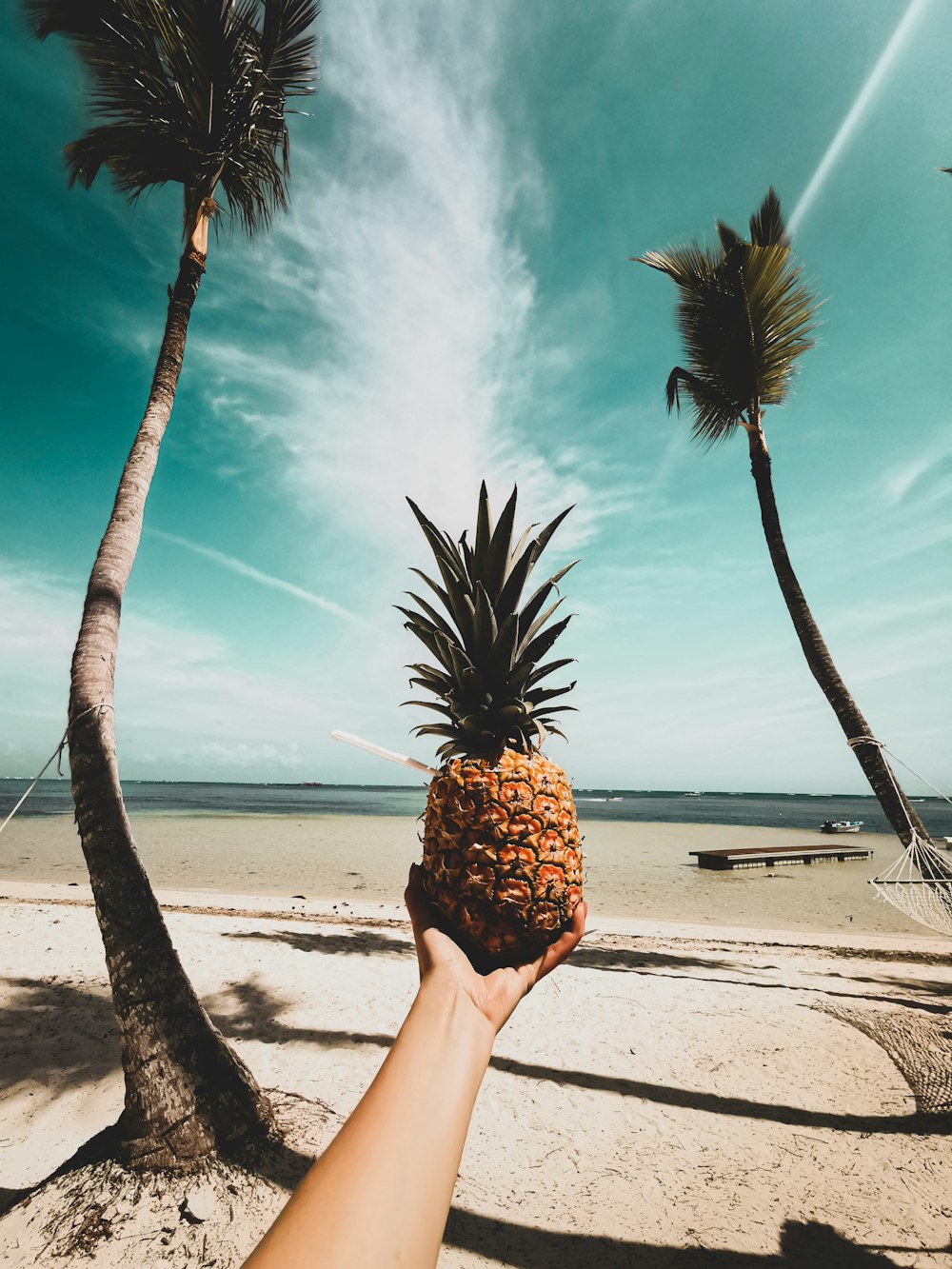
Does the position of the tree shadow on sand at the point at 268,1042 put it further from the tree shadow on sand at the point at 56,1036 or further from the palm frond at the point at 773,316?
the palm frond at the point at 773,316

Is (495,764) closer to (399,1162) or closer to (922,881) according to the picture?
(399,1162)

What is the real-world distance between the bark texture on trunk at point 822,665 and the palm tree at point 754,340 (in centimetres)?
1

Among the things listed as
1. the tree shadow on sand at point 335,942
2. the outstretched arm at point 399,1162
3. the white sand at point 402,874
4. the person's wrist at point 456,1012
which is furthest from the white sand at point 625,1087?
the white sand at point 402,874

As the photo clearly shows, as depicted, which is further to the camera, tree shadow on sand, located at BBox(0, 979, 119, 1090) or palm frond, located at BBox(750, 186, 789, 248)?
palm frond, located at BBox(750, 186, 789, 248)

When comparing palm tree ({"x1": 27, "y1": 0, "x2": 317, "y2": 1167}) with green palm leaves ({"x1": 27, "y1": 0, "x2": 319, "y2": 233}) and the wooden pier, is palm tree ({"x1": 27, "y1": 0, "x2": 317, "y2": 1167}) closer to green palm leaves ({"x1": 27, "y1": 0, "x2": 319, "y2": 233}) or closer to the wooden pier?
green palm leaves ({"x1": 27, "y1": 0, "x2": 319, "y2": 233})

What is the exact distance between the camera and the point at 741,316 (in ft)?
24.5

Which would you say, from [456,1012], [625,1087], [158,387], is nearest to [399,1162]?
[456,1012]

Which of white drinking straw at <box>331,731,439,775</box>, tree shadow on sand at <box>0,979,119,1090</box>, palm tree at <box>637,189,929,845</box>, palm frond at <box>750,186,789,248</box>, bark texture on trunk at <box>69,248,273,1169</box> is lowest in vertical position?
tree shadow on sand at <box>0,979,119,1090</box>

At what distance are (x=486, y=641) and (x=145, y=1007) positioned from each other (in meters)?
3.45

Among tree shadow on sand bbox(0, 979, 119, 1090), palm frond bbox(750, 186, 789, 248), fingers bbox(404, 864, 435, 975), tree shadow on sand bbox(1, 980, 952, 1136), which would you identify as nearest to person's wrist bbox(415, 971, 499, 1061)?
fingers bbox(404, 864, 435, 975)

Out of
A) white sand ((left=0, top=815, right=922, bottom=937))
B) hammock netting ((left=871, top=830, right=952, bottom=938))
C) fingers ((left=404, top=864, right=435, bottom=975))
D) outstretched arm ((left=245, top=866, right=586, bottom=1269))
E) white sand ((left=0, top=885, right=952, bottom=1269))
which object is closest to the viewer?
outstretched arm ((left=245, top=866, right=586, bottom=1269))

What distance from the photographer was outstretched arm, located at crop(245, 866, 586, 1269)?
0.87m

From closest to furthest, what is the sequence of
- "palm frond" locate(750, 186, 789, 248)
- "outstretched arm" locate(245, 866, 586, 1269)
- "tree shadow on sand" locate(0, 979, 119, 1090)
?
"outstretched arm" locate(245, 866, 586, 1269) < "tree shadow on sand" locate(0, 979, 119, 1090) < "palm frond" locate(750, 186, 789, 248)

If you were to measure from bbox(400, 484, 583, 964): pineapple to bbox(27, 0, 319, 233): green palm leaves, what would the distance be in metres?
6.52
